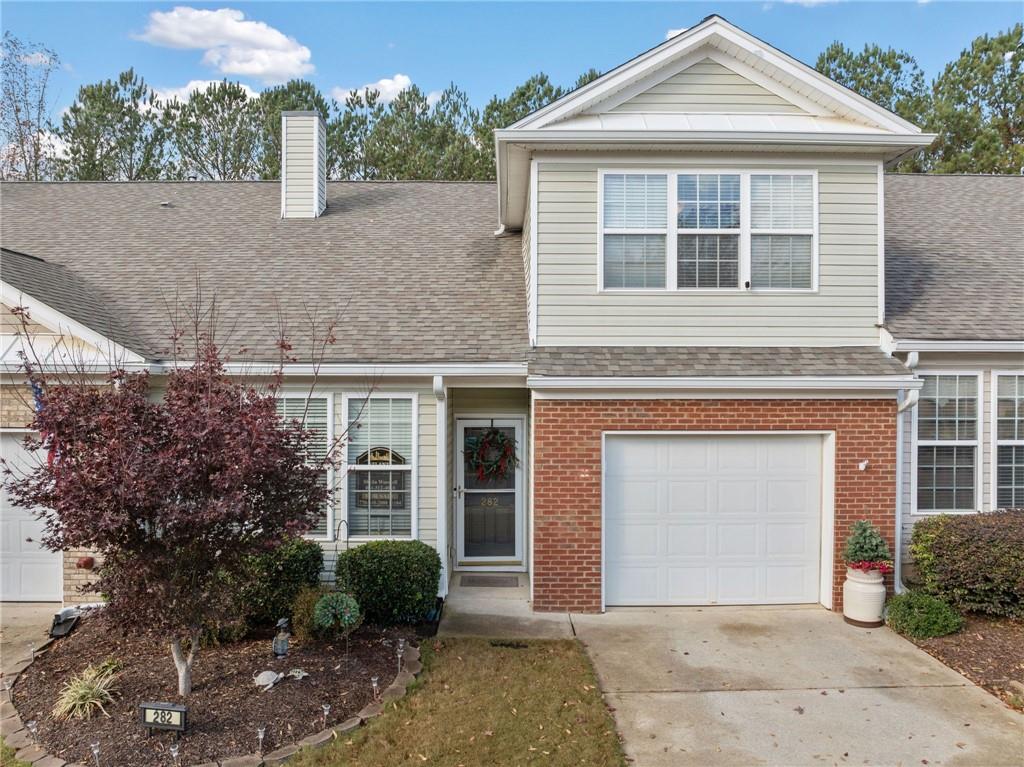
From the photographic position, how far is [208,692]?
5418 mm

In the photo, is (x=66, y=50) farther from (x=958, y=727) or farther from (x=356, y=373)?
(x=958, y=727)

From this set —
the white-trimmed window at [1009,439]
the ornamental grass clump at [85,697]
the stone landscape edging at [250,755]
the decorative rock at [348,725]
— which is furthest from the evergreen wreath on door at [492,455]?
the white-trimmed window at [1009,439]

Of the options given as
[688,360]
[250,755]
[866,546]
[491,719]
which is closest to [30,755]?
[250,755]

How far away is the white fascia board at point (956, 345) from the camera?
796 centimetres

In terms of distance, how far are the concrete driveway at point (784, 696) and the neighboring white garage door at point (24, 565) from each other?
666 cm

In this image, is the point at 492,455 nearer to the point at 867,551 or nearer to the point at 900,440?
the point at 867,551

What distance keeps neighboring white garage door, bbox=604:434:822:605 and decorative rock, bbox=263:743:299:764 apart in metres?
4.24

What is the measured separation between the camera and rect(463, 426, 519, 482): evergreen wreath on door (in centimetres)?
909

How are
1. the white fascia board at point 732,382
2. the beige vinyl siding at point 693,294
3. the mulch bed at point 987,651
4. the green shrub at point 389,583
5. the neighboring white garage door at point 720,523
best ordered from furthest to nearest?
the beige vinyl siding at point 693,294, the neighboring white garage door at point 720,523, the white fascia board at point 732,382, the green shrub at point 389,583, the mulch bed at point 987,651

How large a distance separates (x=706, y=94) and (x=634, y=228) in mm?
2090

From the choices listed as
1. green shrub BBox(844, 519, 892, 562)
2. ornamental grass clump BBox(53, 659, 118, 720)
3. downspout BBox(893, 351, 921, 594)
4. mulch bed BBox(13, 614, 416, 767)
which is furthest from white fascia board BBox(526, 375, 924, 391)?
ornamental grass clump BBox(53, 659, 118, 720)

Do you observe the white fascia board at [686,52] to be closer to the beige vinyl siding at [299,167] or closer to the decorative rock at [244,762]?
the beige vinyl siding at [299,167]

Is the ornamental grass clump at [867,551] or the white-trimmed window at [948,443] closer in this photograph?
the ornamental grass clump at [867,551]

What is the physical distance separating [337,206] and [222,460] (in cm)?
861
